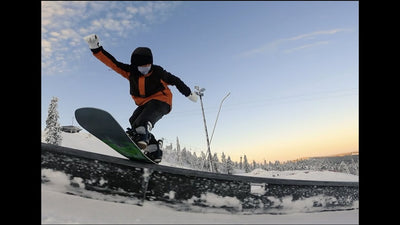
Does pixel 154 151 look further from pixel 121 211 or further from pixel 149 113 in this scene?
pixel 121 211

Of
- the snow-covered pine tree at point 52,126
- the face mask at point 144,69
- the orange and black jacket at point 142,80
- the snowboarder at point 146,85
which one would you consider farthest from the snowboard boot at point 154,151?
the snow-covered pine tree at point 52,126

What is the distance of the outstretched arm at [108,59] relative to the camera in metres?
4.08

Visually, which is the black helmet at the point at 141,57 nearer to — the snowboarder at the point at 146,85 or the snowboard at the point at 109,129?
the snowboarder at the point at 146,85

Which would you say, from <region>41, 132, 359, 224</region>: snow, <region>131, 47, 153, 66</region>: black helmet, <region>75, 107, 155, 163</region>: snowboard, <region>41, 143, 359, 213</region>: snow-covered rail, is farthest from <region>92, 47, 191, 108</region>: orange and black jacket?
<region>41, 132, 359, 224</region>: snow

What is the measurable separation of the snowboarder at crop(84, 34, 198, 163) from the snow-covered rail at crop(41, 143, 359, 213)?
99 centimetres

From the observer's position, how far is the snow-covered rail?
2721 mm

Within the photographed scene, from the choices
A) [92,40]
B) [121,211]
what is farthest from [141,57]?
[121,211]

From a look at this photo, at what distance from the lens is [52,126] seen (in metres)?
40.4

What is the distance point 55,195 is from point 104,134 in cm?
105

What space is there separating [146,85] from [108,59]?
79 cm

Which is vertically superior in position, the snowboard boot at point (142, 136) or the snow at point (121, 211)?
the snowboard boot at point (142, 136)

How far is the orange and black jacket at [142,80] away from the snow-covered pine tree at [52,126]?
40712 mm
